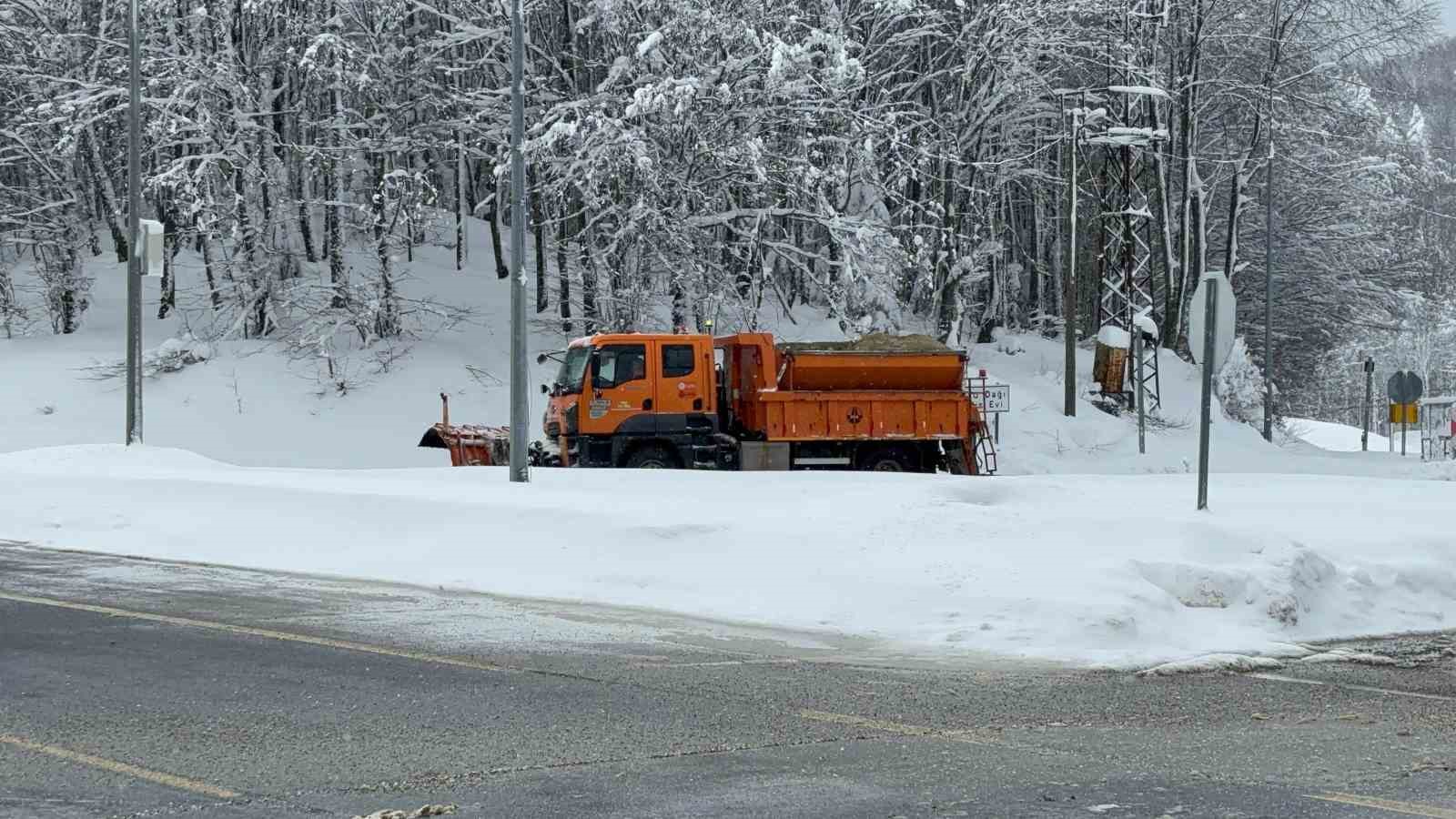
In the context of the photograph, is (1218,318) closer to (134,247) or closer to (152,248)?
(152,248)

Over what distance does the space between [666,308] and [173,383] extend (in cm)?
1114

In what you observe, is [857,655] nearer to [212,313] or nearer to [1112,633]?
[1112,633]

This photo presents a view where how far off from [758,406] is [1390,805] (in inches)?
814

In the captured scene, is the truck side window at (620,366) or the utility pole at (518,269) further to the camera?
the truck side window at (620,366)

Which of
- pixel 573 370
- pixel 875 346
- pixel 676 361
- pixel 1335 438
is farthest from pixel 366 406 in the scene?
pixel 1335 438

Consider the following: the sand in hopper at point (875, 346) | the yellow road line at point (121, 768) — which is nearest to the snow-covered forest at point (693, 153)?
the sand in hopper at point (875, 346)

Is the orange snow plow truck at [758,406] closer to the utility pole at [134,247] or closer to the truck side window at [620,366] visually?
the truck side window at [620,366]

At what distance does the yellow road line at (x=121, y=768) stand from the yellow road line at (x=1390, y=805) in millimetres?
4304

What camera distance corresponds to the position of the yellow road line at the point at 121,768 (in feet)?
22.5

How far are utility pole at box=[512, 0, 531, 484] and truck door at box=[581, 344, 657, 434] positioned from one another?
610 centimetres

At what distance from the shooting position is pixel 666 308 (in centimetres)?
4006

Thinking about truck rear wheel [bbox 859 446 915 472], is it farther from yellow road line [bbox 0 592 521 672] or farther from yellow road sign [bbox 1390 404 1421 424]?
yellow road sign [bbox 1390 404 1421 424]

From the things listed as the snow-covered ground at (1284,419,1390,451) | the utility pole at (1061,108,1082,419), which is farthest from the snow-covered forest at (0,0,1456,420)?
the snow-covered ground at (1284,419,1390,451)

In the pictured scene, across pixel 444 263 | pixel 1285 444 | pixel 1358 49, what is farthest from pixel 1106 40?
pixel 444 263
